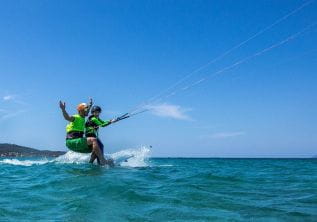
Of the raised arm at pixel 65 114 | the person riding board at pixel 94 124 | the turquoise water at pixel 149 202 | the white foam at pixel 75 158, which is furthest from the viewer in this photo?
the white foam at pixel 75 158

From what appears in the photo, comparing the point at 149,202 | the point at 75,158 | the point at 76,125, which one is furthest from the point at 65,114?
the point at 149,202

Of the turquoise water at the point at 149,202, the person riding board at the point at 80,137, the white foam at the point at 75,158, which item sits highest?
the person riding board at the point at 80,137

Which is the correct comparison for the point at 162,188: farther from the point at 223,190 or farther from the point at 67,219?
the point at 67,219

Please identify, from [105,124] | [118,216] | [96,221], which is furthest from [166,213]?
[105,124]

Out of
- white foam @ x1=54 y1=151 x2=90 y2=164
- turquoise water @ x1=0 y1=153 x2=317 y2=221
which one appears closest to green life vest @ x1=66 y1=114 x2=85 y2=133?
white foam @ x1=54 y1=151 x2=90 y2=164

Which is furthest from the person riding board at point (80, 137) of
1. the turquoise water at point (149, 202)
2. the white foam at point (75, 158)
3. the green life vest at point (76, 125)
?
the turquoise water at point (149, 202)

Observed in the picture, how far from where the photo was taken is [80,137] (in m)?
15.6

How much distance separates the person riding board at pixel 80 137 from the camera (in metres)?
15.4

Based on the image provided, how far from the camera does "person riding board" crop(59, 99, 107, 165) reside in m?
15.4

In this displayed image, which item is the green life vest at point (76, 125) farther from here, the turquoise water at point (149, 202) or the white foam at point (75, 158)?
the turquoise water at point (149, 202)

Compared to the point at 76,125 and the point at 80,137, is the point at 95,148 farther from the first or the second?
the point at 76,125

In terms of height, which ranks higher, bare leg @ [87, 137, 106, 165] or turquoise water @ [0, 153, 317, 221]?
bare leg @ [87, 137, 106, 165]

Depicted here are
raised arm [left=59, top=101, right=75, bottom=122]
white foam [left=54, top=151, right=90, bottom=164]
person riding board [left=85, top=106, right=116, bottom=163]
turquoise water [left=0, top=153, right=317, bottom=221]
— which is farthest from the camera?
white foam [left=54, top=151, right=90, bottom=164]

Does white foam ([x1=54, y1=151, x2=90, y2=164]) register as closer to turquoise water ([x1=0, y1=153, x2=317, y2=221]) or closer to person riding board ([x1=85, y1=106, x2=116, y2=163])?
person riding board ([x1=85, y1=106, x2=116, y2=163])
